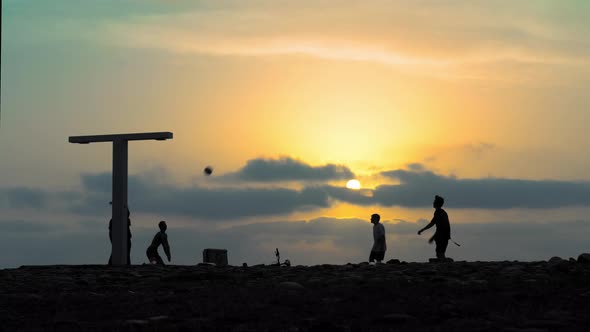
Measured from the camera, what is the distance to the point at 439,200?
78.6ft

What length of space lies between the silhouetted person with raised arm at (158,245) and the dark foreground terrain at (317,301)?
9644 millimetres

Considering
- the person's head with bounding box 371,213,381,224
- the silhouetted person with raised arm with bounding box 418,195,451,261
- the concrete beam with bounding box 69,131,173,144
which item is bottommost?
the silhouetted person with raised arm with bounding box 418,195,451,261

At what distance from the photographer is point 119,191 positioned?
Result: 27688 mm

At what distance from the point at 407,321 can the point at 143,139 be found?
16.6m

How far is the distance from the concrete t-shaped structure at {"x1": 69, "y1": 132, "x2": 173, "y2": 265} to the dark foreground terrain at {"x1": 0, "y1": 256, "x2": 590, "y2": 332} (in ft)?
30.5

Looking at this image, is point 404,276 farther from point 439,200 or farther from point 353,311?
point 439,200

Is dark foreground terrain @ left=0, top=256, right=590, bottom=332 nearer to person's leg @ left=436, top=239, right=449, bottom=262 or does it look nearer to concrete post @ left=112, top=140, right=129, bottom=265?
person's leg @ left=436, top=239, right=449, bottom=262

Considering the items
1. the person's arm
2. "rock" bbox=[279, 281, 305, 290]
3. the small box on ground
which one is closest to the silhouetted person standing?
the small box on ground

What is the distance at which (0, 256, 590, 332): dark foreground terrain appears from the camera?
11594 mm

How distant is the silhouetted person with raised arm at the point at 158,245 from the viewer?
92.0ft

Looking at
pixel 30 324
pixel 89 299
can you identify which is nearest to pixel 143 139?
pixel 89 299

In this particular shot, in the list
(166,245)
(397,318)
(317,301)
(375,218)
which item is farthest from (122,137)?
(397,318)

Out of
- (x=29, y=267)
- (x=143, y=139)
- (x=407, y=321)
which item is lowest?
(x=407, y=321)

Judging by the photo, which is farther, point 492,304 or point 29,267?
point 29,267
